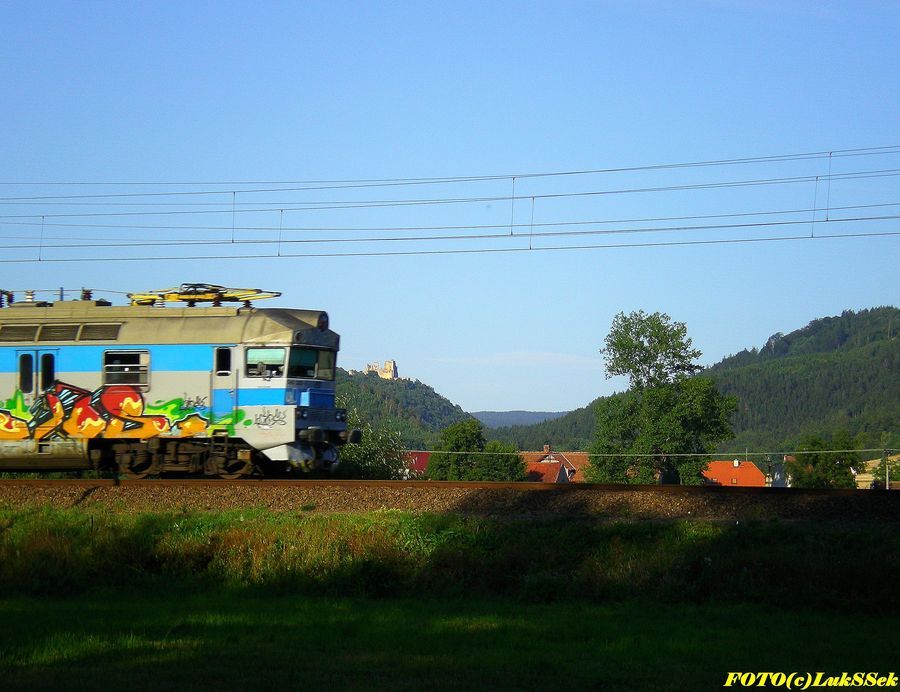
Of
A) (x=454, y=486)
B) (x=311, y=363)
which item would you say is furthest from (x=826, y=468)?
(x=454, y=486)

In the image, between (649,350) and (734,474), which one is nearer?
(649,350)

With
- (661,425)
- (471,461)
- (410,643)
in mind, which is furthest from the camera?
(471,461)

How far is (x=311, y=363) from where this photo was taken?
2455 centimetres

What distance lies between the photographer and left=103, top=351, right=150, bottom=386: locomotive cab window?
2416 cm

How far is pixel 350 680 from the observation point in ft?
33.4

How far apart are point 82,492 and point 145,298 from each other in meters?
5.71

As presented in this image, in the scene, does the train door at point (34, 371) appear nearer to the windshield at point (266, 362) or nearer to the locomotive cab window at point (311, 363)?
the windshield at point (266, 362)

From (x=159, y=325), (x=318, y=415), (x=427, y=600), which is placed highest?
(x=159, y=325)

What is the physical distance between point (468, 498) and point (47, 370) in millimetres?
11156

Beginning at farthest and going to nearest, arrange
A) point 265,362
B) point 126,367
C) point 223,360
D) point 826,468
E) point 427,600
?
point 826,468, point 126,367, point 223,360, point 265,362, point 427,600

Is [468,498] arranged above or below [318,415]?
below

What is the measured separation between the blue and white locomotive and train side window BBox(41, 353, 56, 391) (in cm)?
3

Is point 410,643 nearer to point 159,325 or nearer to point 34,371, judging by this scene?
point 159,325

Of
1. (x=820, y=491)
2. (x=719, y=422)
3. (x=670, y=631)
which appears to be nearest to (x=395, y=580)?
(x=670, y=631)
